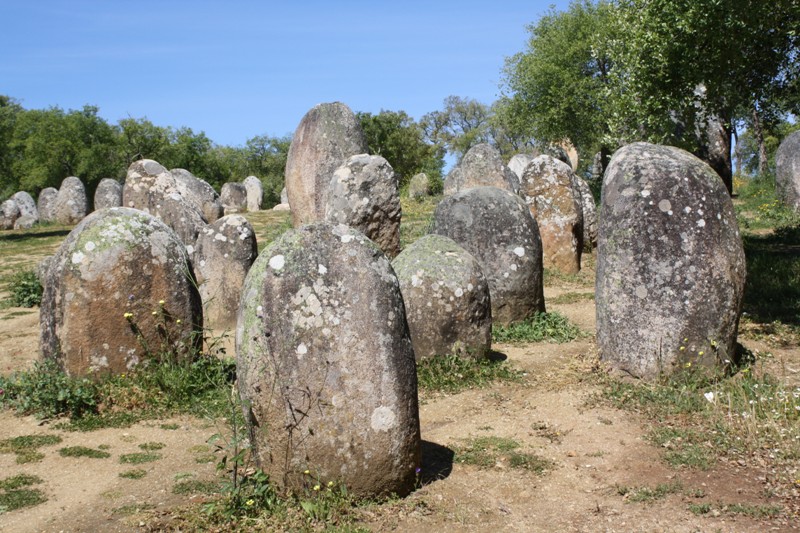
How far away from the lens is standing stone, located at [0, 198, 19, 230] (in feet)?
114

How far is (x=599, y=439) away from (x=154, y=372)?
5015 millimetres

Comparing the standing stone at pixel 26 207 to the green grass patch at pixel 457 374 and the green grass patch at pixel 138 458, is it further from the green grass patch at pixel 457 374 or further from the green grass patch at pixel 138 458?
the green grass patch at pixel 138 458

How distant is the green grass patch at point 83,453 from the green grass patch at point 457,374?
140 inches

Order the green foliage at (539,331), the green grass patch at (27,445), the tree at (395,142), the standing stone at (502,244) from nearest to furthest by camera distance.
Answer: the green grass patch at (27,445) < the green foliage at (539,331) < the standing stone at (502,244) < the tree at (395,142)

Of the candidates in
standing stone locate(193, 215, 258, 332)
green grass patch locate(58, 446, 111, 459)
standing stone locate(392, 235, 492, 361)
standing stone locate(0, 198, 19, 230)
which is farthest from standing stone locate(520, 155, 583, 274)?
standing stone locate(0, 198, 19, 230)

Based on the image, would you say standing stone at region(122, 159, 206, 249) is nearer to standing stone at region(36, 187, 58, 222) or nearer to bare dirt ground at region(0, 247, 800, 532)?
bare dirt ground at region(0, 247, 800, 532)

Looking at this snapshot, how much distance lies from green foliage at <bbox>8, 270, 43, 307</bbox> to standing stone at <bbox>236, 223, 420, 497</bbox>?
12032mm

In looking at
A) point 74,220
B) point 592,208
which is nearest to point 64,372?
point 592,208

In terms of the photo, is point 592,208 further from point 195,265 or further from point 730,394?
point 730,394

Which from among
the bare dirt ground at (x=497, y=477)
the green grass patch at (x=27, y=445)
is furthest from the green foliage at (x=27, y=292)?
the green grass patch at (x=27, y=445)

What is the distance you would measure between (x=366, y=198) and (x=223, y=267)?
3.28m

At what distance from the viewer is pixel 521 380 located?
9.27 m

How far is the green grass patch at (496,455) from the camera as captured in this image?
258 inches

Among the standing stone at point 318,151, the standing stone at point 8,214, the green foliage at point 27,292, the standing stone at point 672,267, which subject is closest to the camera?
the standing stone at point 672,267
